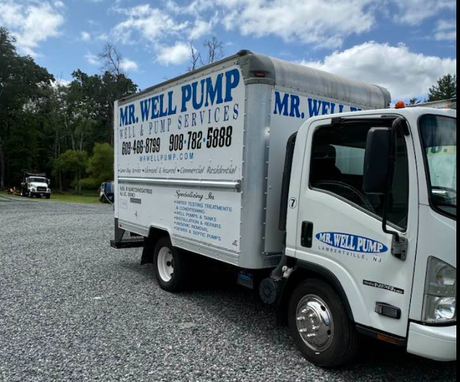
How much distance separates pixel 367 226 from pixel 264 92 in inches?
68.8

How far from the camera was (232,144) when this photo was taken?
4.48 metres

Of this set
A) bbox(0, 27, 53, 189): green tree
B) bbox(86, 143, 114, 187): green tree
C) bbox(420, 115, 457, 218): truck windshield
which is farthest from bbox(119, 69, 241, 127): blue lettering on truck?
bbox(0, 27, 53, 189): green tree

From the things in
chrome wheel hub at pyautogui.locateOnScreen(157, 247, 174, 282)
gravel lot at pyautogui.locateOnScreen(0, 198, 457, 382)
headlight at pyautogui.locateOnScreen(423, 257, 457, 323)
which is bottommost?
gravel lot at pyautogui.locateOnScreen(0, 198, 457, 382)

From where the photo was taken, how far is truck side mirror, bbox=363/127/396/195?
9.64ft

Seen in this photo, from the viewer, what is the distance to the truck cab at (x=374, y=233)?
9.47 ft

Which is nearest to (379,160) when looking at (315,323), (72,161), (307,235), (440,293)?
(440,293)

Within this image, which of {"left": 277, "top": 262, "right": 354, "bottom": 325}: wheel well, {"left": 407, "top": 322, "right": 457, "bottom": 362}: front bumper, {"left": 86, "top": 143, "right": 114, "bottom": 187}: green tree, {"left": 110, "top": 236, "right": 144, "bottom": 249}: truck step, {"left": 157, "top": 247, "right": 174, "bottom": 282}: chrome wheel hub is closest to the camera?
{"left": 407, "top": 322, "right": 457, "bottom": 362}: front bumper

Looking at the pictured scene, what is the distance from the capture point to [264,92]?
4.21 meters

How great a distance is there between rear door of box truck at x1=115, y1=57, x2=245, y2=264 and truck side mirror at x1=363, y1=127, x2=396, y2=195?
1.62 m

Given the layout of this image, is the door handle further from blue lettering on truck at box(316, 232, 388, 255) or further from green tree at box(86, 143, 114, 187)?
green tree at box(86, 143, 114, 187)

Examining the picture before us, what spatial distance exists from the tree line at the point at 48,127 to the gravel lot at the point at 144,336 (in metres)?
38.4

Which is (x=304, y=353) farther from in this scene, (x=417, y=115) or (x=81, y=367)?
(x=417, y=115)

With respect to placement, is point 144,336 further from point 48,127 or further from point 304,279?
point 48,127

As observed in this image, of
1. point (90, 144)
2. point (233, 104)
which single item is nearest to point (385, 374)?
point (233, 104)
